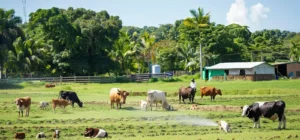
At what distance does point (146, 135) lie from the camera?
18.3 metres

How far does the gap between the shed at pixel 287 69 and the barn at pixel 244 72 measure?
115 inches

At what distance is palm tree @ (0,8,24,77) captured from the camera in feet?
232

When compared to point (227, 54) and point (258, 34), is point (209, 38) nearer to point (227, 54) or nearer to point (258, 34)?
point (227, 54)

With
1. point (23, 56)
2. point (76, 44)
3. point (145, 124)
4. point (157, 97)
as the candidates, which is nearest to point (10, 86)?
point (23, 56)

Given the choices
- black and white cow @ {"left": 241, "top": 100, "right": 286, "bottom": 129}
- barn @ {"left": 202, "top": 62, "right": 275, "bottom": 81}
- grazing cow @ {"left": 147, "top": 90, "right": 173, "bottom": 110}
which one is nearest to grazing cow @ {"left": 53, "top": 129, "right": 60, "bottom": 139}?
black and white cow @ {"left": 241, "top": 100, "right": 286, "bottom": 129}

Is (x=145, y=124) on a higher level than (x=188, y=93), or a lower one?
lower

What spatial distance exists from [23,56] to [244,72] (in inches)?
1398

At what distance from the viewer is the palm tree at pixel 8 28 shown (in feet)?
232

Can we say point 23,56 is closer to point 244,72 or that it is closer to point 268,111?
point 244,72

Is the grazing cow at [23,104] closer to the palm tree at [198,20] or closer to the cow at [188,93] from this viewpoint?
the cow at [188,93]

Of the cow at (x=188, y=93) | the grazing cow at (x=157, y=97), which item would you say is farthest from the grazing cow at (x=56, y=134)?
the cow at (x=188, y=93)

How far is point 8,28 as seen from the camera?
72312 millimetres

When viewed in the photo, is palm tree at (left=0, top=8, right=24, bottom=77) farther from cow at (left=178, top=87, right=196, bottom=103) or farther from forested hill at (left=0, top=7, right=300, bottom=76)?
cow at (left=178, top=87, right=196, bottom=103)

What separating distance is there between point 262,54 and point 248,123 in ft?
264
